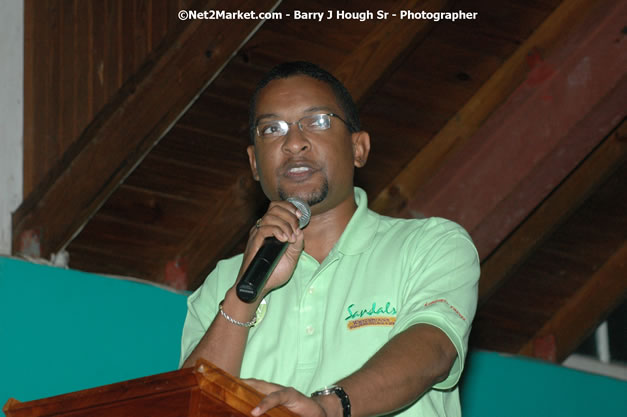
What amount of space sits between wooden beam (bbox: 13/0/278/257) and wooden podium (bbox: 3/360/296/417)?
197cm

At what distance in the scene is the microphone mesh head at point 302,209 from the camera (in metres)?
2.17

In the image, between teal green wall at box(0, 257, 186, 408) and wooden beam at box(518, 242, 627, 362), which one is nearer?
teal green wall at box(0, 257, 186, 408)

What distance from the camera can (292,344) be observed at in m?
2.06

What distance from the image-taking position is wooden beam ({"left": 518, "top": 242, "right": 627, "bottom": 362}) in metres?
5.34

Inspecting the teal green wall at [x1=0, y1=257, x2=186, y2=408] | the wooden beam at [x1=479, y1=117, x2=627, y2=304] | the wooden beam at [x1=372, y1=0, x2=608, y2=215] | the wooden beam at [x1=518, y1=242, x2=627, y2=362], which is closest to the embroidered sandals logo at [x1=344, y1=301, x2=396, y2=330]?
the teal green wall at [x1=0, y1=257, x2=186, y2=408]

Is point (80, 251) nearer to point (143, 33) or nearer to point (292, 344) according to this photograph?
point (143, 33)

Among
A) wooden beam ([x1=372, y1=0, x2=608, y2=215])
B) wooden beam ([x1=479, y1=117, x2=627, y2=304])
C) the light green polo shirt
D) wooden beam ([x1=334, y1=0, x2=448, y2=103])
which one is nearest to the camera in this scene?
the light green polo shirt

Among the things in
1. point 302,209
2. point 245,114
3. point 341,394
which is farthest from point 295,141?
point 245,114

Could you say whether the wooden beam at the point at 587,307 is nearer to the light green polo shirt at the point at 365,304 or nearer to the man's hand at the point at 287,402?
the light green polo shirt at the point at 365,304

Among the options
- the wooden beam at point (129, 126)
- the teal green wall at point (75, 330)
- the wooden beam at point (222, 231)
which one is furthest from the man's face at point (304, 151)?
the wooden beam at point (222, 231)

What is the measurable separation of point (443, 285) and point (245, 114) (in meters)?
1.83

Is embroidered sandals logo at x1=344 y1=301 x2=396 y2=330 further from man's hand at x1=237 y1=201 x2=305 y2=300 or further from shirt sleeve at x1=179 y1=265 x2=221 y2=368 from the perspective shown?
shirt sleeve at x1=179 y1=265 x2=221 y2=368

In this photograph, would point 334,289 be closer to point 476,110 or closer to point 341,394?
point 341,394

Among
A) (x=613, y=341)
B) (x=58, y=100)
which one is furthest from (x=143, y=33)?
(x=613, y=341)
